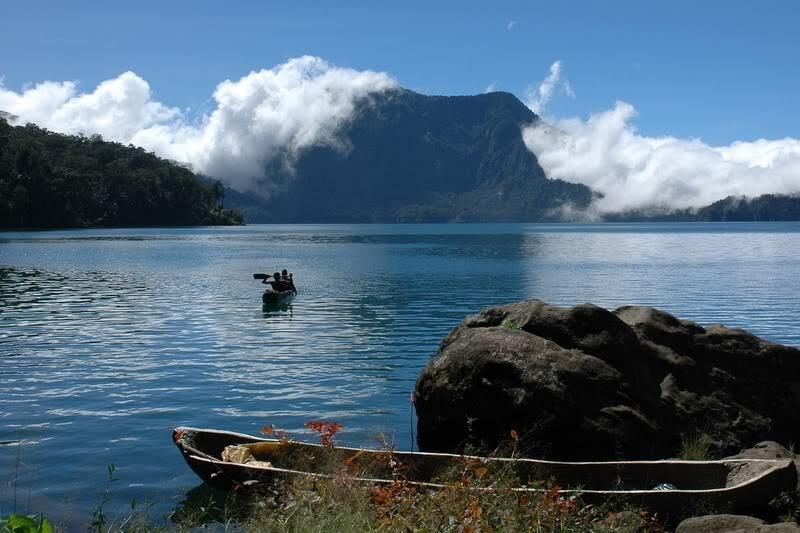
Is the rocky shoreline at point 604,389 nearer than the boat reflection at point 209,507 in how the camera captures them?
No

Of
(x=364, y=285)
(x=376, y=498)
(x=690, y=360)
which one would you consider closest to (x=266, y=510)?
(x=376, y=498)

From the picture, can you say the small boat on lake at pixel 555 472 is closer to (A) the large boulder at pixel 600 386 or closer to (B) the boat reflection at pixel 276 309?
(A) the large boulder at pixel 600 386

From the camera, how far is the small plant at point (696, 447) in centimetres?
1359

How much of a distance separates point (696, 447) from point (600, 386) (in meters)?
2.06

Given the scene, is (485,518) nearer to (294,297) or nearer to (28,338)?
(28,338)

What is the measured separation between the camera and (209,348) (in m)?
29.1

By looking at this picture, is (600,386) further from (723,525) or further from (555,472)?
(723,525)

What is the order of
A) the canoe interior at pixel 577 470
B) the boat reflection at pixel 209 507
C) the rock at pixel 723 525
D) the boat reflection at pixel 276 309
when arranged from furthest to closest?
the boat reflection at pixel 276 309
the boat reflection at pixel 209 507
the canoe interior at pixel 577 470
the rock at pixel 723 525

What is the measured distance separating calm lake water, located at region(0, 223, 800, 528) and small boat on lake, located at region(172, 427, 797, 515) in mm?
1472

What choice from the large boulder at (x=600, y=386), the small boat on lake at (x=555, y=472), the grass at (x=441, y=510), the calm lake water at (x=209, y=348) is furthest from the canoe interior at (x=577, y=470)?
the calm lake water at (x=209, y=348)

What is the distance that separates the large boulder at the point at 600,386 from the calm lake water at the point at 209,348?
298 centimetres

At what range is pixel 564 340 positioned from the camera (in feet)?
51.0

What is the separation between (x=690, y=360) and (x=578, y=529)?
896cm

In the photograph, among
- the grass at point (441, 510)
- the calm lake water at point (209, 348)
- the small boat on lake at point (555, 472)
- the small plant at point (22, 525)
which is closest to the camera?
the small plant at point (22, 525)
